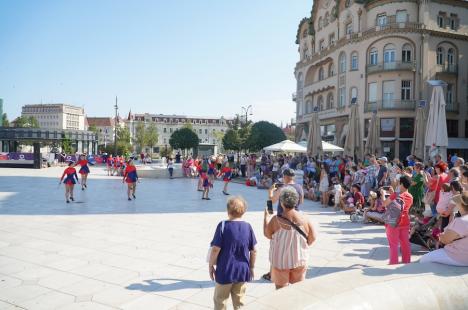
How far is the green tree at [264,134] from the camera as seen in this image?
4755 centimetres

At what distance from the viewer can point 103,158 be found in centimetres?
5184

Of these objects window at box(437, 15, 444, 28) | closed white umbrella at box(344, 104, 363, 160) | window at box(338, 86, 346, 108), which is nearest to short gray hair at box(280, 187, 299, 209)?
closed white umbrella at box(344, 104, 363, 160)

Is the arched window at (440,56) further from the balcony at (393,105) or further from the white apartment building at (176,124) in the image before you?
the white apartment building at (176,124)

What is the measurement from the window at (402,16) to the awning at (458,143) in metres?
11.2

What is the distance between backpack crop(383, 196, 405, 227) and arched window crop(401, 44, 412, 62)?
1235 inches

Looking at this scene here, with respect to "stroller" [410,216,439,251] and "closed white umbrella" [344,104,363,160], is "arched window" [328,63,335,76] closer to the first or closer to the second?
"closed white umbrella" [344,104,363,160]

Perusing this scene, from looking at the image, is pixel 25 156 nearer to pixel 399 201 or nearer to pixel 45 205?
pixel 45 205

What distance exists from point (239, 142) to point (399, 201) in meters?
35.4

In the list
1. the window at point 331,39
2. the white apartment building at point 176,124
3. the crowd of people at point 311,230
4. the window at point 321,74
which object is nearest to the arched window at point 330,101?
the window at point 321,74

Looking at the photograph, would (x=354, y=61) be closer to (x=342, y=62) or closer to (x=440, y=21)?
(x=342, y=62)

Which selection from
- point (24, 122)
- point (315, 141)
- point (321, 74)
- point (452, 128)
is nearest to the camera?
point (315, 141)

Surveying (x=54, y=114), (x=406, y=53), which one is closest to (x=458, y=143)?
(x=406, y=53)

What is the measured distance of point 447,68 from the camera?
34.4m

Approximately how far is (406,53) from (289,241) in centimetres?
3424
